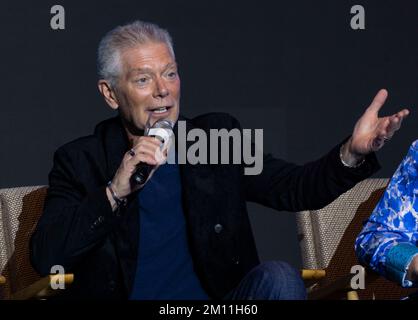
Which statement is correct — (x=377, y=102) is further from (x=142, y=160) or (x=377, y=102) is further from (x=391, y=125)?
(x=142, y=160)

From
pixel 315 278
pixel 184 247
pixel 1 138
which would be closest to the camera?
pixel 184 247

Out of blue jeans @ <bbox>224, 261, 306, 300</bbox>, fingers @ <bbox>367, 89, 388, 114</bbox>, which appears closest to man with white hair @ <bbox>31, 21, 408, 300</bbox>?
fingers @ <bbox>367, 89, 388, 114</bbox>

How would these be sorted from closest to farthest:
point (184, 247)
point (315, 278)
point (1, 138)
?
point (184, 247), point (315, 278), point (1, 138)

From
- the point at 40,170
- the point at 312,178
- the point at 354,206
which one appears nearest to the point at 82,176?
the point at 312,178

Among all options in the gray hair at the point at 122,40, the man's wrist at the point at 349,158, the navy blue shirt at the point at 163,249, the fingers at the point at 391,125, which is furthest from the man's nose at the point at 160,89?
the fingers at the point at 391,125

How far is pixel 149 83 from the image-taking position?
10.4ft

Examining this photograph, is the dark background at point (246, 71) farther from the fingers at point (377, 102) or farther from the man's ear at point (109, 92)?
the fingers at point (377, 102)

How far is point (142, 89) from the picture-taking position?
3.16 metres

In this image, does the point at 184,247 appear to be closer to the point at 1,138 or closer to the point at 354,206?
the point at 354,206

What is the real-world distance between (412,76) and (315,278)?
1374 millimetres

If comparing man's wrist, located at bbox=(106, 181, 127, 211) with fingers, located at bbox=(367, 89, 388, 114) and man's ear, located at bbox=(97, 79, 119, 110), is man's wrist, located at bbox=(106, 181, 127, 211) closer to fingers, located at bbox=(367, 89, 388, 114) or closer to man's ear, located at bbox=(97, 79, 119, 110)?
man's ear, located at bbox=(97, 79, 119, 110)

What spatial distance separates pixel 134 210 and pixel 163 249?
127mm

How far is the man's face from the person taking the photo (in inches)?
123

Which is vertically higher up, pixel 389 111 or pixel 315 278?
pixel 389 111
